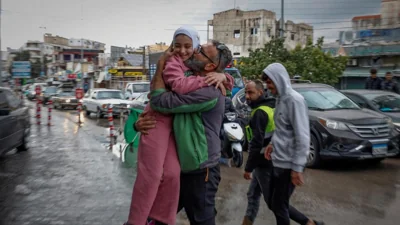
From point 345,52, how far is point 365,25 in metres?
9.10

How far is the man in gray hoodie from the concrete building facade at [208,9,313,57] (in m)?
43.0

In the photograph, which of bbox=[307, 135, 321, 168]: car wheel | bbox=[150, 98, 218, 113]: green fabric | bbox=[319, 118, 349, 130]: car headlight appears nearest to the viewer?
bbox=[150, 98, 218, 113]: green fabric

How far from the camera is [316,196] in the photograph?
6.19m

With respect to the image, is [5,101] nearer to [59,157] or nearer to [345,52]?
[59,157]

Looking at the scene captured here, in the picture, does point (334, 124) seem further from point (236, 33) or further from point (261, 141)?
point (236, 33)

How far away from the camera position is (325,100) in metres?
8.87

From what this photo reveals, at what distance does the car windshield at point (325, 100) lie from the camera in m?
8.70

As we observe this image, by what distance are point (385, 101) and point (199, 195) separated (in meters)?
8.67

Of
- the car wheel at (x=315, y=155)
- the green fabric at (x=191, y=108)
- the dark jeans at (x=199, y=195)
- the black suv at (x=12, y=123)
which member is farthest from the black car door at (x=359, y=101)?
the green fabric at (x=191, y=108)

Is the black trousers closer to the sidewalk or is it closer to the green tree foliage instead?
the sidewalk

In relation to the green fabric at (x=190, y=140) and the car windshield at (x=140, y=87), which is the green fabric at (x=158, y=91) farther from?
the car windshield at (x=140, y=87)

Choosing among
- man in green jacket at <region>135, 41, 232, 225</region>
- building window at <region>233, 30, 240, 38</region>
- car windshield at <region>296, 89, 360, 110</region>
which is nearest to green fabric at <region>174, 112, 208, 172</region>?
man in green jacket at <region>135, 41, 232, 225</region>

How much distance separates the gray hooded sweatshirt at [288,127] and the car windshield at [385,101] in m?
7.18

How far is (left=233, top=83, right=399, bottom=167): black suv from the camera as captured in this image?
7.74 metres
